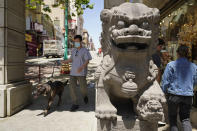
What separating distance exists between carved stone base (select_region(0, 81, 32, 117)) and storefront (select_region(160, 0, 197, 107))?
469 centimetres

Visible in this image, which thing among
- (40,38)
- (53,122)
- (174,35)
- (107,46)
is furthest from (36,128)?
(40,38)

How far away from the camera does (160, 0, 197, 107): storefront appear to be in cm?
420

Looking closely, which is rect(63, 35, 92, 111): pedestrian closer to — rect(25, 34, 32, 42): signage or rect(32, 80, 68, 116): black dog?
rect(32, 80, 68, 116): black dog

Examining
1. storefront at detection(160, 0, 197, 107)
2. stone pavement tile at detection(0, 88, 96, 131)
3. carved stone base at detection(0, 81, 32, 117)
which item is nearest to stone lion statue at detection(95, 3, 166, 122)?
stone pavement tile at detection(0, 88, 96, 131)

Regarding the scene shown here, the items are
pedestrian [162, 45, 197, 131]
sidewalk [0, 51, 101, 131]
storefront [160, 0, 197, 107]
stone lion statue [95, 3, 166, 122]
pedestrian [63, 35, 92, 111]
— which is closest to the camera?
stone lion statue [95, 3, 166, 122]

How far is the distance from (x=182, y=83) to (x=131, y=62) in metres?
0.92

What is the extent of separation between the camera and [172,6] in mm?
5285

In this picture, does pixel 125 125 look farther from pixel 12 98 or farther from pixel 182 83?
pixel 12 98

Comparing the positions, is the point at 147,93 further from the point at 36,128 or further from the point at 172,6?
the point at 172,6

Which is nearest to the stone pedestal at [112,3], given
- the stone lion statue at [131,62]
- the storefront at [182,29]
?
the stone lion statue at [131,62]

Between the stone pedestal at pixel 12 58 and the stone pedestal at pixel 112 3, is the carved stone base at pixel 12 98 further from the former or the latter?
the stone pedestal at pixel 112 3

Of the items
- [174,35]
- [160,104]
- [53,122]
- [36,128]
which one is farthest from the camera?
[174,35]

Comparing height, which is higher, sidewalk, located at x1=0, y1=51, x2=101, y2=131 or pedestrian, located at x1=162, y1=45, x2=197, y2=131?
pedestrian, located at x1=162, y1=45, x2=197, y2=131

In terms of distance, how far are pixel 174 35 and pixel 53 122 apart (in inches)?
184
